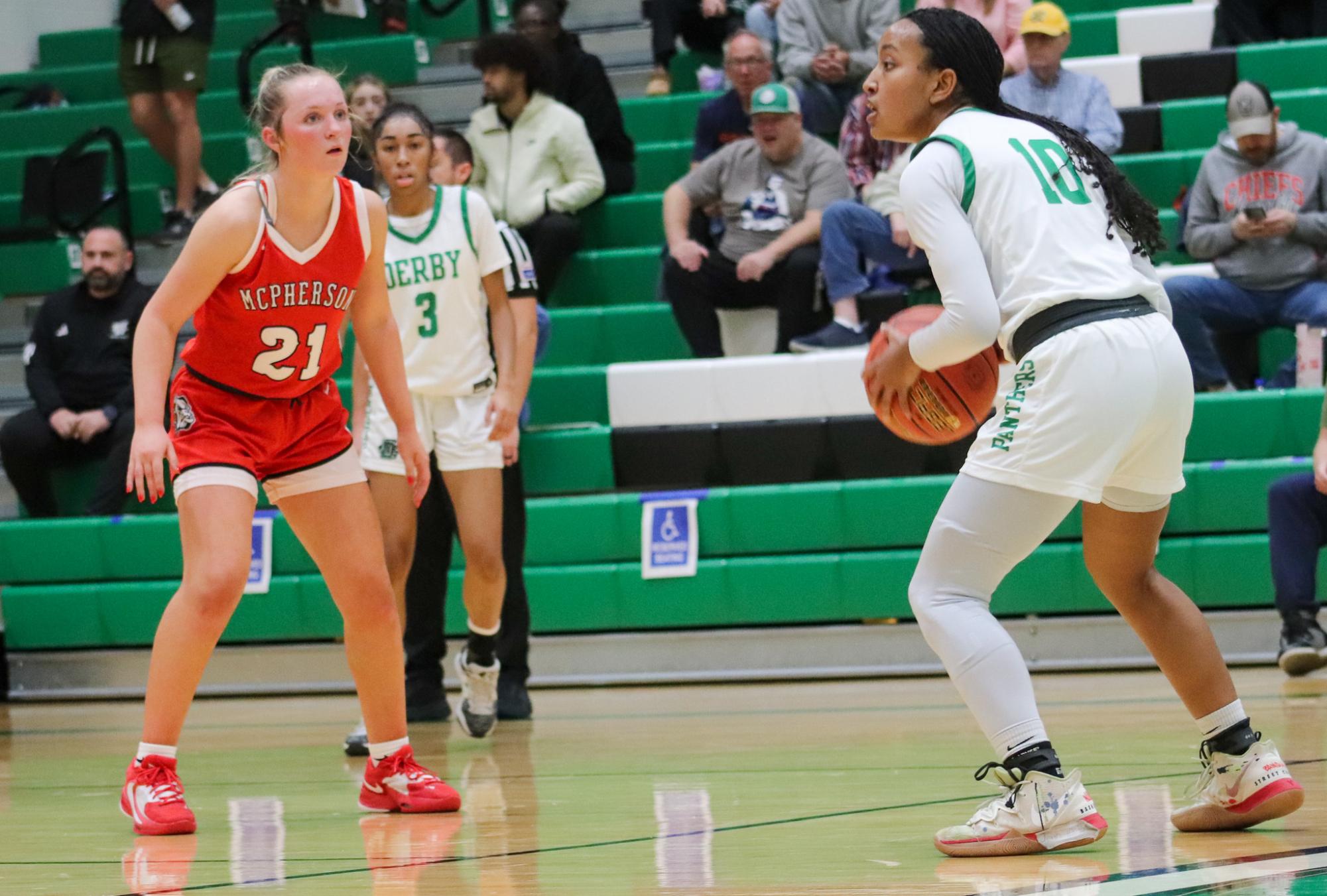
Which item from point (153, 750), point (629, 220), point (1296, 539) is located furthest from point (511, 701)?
point (629, 220)

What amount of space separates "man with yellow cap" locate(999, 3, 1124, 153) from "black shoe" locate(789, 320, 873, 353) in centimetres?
130

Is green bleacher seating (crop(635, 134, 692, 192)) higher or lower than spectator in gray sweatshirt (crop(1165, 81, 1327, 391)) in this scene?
higher

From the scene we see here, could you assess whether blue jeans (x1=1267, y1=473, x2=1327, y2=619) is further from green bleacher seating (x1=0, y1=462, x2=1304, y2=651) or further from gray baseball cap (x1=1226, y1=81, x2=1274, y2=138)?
gray baseball cap (x1=1226, y1=81, x2=1274, y2=138)

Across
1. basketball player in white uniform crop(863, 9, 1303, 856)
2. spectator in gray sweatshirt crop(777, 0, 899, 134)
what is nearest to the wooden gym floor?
basketball player in white uniform crop(863, 9, 1303, 856)

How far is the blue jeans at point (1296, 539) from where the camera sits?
5.78 metres

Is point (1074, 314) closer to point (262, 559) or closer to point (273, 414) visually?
point (273, 414)

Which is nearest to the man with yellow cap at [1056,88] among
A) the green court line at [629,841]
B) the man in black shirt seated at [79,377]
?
the man in black shirt seated at [79,377]

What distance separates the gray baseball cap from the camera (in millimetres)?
7016

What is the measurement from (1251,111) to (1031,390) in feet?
15.1

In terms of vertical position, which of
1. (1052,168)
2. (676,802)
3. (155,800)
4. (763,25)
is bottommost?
(676,802)

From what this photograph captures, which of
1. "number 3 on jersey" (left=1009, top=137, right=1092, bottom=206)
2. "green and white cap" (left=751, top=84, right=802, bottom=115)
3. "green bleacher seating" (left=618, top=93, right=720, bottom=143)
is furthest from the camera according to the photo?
"green bleacher seating" (left=618, top=93, right=720, bottom=143)

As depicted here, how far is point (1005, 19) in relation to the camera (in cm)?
823

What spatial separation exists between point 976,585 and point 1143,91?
6.24 meters

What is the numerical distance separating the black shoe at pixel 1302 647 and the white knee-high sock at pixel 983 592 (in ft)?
10.0
